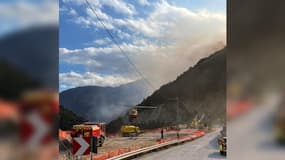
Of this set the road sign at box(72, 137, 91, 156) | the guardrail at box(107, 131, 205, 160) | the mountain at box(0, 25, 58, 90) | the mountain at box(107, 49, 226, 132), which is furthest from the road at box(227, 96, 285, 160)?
the road sign at box(72, 137, 91, 156)

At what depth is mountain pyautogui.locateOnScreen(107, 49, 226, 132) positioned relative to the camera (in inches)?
107

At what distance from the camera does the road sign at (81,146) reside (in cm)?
273

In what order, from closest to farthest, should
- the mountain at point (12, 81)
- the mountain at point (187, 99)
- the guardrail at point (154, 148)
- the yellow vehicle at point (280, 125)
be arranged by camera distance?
the mountain at point (12, 81)
the yellow vehicle at point (280, 125)
the mountain at point (187, 99)
the guardrail at point (154, 148)

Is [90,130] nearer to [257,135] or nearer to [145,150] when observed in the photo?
[145,150]

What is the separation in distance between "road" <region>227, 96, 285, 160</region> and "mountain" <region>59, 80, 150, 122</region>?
4.21 feet

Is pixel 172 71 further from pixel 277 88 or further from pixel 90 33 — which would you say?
pixel 277 88

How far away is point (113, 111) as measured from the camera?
2.87 metres

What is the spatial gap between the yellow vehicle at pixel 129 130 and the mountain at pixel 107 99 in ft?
0.31

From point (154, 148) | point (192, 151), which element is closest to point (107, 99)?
point (154, 148)

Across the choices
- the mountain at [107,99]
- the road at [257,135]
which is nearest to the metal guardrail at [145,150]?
the mountain at [107,99]

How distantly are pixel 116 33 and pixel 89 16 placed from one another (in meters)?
0.20

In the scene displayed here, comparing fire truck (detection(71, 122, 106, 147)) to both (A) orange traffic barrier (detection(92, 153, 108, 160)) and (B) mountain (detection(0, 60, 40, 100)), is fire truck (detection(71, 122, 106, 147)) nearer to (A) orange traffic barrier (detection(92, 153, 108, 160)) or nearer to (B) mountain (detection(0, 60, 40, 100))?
(A) orange traffic barrier (detection(92, 153, 108, 160))

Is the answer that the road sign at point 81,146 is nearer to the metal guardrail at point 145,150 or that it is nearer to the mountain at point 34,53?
the metal guardrail at point 145,150

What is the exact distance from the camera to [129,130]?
289cm
